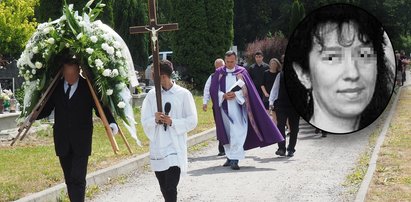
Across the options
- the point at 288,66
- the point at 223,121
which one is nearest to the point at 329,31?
the point at 288,66

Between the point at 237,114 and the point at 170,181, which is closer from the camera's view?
the point at 170,181

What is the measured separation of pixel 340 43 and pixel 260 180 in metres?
7.41

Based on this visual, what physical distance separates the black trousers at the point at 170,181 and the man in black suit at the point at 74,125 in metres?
0.63

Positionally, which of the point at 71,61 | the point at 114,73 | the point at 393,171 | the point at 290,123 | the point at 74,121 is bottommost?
the point at 393,171

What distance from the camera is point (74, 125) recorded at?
17.8 ft

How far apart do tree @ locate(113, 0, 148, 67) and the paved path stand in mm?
29145

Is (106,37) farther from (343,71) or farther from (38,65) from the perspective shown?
(343,71)

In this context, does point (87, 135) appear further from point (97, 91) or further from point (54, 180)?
point (54, 180)

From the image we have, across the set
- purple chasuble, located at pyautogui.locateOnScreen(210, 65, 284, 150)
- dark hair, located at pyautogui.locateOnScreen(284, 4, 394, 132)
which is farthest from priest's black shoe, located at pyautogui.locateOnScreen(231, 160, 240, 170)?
dark hair, located at pyautogui.locateOnScreen(284, 4, 394, 132)

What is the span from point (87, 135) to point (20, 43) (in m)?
22.0

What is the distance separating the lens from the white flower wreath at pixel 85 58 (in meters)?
5.45

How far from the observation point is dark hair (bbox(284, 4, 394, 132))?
3.18ft

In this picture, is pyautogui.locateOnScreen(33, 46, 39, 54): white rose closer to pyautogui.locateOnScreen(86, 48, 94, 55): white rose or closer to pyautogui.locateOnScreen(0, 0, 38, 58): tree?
pyautogui.locateOnScreen(86, 48, 94, 55): white rose

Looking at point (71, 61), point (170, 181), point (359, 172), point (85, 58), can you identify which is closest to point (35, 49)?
point (71, 61)
